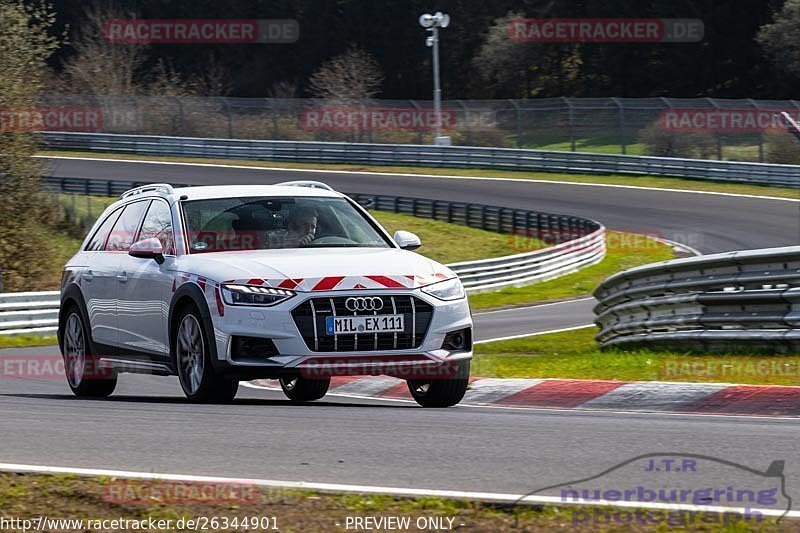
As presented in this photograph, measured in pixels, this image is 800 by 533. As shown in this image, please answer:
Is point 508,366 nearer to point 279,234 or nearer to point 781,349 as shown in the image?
point 781,349

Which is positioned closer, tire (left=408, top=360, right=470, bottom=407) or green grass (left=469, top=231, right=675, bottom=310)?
tire (left=408, top=360, right=470, bottom=407)

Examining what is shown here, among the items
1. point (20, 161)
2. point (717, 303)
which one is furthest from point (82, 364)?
point (20, 161)

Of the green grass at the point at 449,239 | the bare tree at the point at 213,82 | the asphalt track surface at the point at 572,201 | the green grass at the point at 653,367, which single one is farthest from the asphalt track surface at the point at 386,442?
the bare tree at the point at 213,82

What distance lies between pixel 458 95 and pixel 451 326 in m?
79.3

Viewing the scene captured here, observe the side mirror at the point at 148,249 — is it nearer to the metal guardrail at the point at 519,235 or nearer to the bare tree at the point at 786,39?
the metal guardrail at the point at 519,235

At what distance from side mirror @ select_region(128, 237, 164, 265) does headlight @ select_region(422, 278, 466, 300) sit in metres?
2.04

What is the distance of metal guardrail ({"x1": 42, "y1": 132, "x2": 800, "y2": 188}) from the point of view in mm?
47719

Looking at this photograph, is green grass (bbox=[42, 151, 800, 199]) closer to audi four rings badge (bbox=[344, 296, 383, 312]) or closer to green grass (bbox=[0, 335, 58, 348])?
green grass (bbox=[0, 335, 58, 348])

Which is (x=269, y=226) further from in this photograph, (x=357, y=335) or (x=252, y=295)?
(x=357, y=335)

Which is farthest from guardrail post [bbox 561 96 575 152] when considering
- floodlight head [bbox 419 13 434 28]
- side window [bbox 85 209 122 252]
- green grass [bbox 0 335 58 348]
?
side window [bbox 85 209 122 252]

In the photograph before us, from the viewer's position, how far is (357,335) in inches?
345

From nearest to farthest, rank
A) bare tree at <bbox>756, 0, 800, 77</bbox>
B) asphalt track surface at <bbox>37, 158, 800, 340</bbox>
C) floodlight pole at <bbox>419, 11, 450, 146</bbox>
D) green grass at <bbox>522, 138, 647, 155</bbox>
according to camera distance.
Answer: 1. asphalt track surface at <bbox>37, 158, 800, 340</bbox>
2. floodlight pole at <bbox>419, 11, 450, 146</bbox>
3. green grass at <bbox>522, 138, 647, 155</bbox>
4. bare tree at <bbox>756, 0, 800, 77</bbox>

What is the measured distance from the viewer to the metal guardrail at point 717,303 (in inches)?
422

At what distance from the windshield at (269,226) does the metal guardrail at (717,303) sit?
Result: 3243 mm
